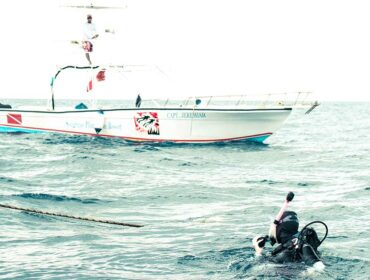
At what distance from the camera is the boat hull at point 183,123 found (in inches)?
1038

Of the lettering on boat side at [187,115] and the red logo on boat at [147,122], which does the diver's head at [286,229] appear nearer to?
the lettering on boat side at [187,115]

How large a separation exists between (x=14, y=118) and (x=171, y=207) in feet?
63.6

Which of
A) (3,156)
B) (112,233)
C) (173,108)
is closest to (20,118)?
(3,156)

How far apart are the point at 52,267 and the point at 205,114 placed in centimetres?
1807

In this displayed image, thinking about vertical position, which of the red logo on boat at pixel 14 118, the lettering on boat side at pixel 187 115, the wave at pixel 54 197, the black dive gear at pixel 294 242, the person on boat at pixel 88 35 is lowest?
the wave at pixel 54 197

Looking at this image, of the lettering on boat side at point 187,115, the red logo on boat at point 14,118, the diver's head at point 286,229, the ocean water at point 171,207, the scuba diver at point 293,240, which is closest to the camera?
the scuba diver at point 293,240

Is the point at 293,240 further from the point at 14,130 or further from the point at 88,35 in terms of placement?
the point at 14,130

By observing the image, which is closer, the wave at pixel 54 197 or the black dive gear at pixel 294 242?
the black dive gear at pixel 294 242

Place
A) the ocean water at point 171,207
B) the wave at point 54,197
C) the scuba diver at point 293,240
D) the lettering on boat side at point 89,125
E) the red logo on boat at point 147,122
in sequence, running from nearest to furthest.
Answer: the scuba diver at point 293,240 → the ocean water at point 171,207 → the wave at point 54,197 → the red logo on boat at point 147,122 → the lettering on boat side at point 89,125

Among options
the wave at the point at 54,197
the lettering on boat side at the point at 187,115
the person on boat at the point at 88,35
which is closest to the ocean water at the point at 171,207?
the wave at the point at 54,197

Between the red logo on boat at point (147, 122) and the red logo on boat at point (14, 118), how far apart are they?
24.6ft

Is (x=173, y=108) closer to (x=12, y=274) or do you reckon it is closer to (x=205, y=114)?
(x=205, y=114)

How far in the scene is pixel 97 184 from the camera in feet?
56.6

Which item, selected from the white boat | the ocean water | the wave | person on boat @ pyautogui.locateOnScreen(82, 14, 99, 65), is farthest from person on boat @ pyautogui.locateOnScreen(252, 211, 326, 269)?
person on boat @ pyautogui.locateOnScreen(82, 14, 99, 65)
